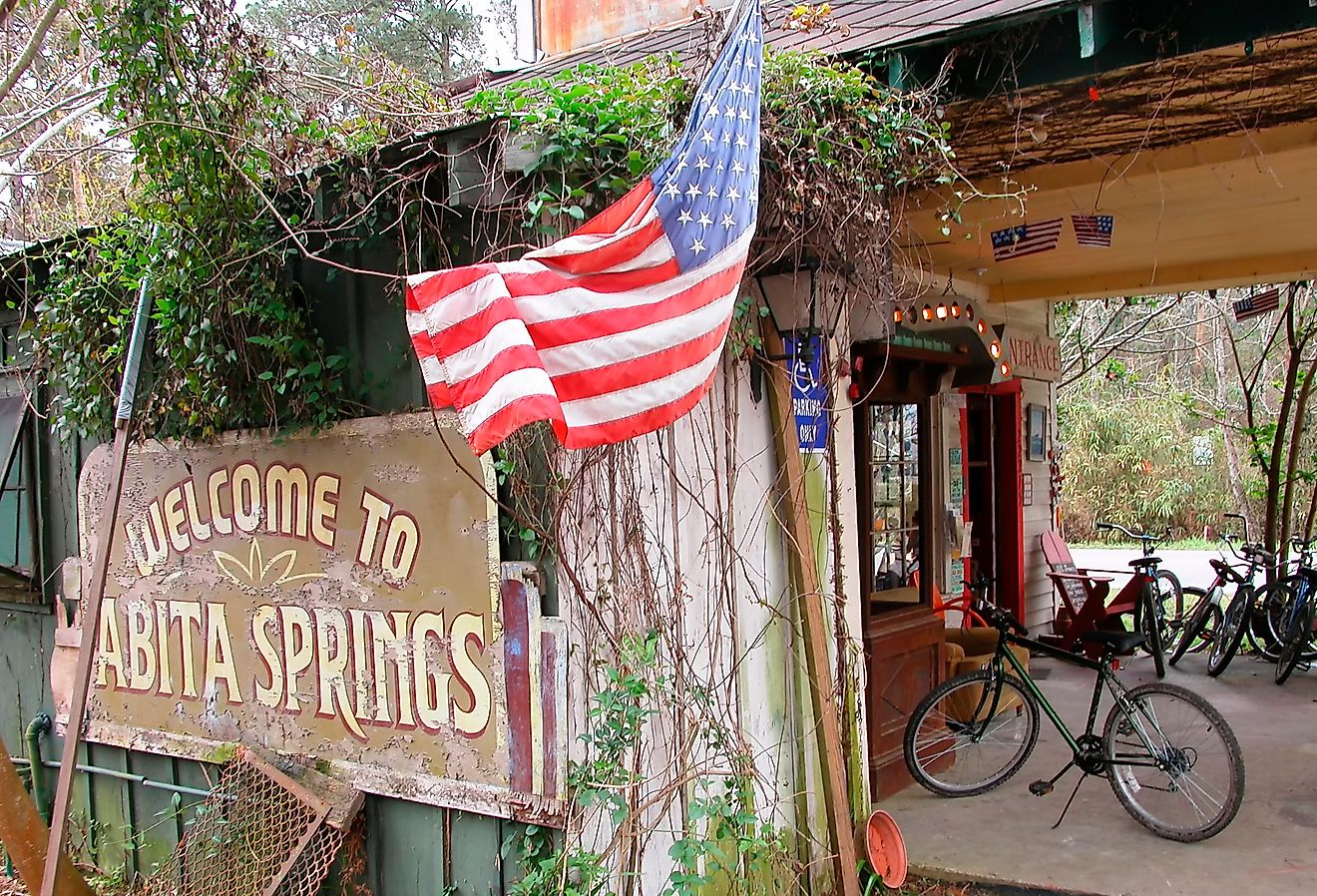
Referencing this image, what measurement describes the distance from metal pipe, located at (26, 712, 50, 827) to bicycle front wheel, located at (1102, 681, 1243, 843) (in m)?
5.63

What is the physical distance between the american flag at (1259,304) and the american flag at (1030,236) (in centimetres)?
397

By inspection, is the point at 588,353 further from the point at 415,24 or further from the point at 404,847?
the point at 415,24

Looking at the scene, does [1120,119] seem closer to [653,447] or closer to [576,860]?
[653,447]

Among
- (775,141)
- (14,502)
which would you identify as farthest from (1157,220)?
(14,502)

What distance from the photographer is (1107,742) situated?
4973mm

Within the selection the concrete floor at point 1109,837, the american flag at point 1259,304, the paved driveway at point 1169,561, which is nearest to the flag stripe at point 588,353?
the concrete floor at point 1109,837

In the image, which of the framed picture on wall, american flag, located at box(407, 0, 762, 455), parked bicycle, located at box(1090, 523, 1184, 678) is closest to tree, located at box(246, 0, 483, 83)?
the framed picture on wall

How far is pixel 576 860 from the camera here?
3510 mm

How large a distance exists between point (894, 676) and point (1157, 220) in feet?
11.0

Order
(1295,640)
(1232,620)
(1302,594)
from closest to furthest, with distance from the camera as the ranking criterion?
1. (1295,640)
2. (1302,594)
3. (1232,620)

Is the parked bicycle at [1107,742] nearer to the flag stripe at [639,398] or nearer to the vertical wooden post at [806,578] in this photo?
the vertical wooden post at [806,578]

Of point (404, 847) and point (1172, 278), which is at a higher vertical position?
point (1172, 278)

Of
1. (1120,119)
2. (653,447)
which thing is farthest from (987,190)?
(653,447)

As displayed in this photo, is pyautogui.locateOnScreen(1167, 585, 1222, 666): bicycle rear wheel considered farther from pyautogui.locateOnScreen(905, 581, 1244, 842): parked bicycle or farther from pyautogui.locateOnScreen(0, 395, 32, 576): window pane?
pyautogui.locateOnScreen(0, 395, 32, 576): window pane
